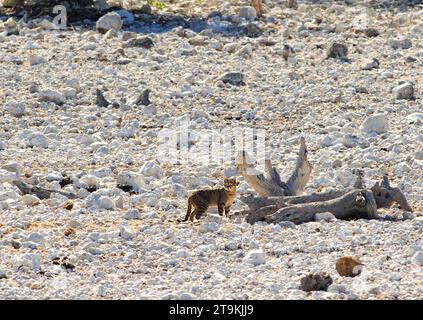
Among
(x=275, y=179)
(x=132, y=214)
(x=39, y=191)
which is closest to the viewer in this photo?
(x=132, y=214)

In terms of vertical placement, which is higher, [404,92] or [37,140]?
[404,92]

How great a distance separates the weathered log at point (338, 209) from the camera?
34.6 ft

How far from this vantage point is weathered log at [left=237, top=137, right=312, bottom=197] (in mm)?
11133

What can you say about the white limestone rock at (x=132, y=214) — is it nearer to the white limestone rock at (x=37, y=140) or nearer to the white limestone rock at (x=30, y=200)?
the white limestone rock at (x=30, y=200)

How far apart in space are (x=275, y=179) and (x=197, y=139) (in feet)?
7.72

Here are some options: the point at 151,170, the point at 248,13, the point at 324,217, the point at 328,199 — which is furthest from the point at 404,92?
the point at 324,217

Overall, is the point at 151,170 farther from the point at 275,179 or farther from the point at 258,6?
the point at 258,6

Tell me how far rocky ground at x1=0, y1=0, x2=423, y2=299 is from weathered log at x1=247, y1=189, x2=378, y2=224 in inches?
7.1

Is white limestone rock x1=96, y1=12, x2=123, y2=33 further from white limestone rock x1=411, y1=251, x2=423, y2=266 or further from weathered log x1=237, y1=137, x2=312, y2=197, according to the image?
white limestone rock x1=411, y1=251, x2=423, y2=266

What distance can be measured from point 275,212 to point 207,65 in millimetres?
5989

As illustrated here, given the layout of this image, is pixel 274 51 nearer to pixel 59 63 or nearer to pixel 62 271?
pixel 59 63

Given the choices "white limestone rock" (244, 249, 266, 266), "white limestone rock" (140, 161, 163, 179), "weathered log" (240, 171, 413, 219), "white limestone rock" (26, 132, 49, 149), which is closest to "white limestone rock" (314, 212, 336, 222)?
"weathered log" (240, 171, 413, 219)

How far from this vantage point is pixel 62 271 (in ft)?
31.1

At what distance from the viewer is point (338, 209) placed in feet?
34.8
